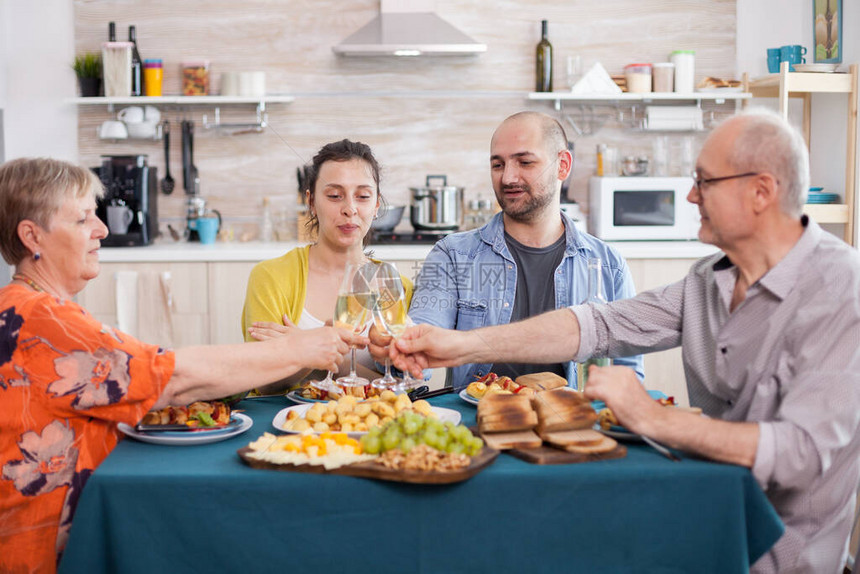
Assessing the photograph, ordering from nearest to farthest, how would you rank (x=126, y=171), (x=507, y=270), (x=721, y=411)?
1. (x=721, y=411)
2. (x=507, y=270)
3. (x=126, y=171)

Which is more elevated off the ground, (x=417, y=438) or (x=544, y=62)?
(x=544, y=62)

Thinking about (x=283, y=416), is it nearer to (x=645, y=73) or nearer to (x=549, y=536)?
(x=549, y=536)

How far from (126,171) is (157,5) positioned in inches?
38.8

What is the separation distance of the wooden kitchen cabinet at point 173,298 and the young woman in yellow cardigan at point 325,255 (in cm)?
166

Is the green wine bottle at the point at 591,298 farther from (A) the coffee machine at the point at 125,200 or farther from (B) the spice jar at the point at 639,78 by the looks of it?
(A) the coffee machine at the point at 125,200

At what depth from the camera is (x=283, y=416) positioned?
1.66m

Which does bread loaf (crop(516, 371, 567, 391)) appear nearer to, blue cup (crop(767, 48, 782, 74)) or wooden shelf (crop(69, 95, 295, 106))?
wooden shelf (crop(69, 95, 295, 106))

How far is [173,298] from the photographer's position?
4078mm

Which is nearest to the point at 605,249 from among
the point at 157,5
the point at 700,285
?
the point at 700,285

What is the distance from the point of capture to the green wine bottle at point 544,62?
14.8ft

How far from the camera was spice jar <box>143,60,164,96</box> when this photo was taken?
443 centimetres

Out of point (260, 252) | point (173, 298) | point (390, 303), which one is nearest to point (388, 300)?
point (390, 303)

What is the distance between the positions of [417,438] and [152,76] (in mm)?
3621

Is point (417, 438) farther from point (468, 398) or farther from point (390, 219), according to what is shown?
point (390, 219)
